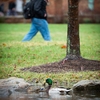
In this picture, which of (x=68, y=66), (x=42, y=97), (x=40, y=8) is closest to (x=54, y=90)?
(x=42, y=97)

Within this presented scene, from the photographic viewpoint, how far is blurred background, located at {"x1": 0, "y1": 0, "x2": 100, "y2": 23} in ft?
109

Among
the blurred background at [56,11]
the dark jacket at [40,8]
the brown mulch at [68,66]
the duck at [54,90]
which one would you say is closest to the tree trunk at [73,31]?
the brown mulch at [68,66]

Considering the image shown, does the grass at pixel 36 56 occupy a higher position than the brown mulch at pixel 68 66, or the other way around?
the brown mulch at pixel 68 66

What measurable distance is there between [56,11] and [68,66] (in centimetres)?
2390

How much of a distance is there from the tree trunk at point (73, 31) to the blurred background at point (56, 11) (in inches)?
793

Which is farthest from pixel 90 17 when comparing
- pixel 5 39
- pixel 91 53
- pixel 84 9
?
pixel 91 53

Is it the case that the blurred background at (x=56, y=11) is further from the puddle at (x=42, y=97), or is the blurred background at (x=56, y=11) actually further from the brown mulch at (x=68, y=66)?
the puddle at (x=42, y=97)

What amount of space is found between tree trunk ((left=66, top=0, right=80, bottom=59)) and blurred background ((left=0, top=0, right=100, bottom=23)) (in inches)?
793

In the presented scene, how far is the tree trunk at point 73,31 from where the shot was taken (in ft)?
39.6

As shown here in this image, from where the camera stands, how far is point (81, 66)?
1202cm

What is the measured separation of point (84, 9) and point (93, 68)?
82.6 ft

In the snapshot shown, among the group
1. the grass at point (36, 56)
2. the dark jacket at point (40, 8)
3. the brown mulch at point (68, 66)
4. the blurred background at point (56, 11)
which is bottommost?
the blurred background at point (56, 11)

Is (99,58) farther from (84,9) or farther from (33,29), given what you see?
(84,9)

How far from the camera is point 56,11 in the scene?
3572 cm
